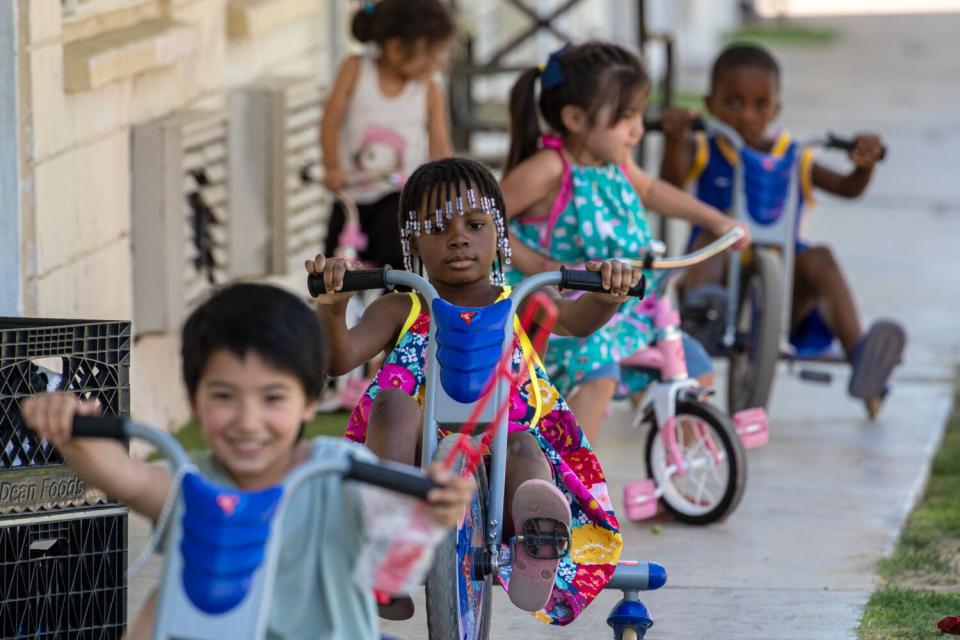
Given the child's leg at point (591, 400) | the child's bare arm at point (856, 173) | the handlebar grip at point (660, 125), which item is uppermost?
the handlebar grip at point (660, 125)

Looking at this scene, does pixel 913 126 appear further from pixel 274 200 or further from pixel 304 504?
pixel 304 504

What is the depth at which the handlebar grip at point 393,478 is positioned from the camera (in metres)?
2.80

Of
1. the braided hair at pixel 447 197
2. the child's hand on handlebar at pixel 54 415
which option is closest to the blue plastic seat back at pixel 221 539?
the child's hand on handlebar at pixel 54 415

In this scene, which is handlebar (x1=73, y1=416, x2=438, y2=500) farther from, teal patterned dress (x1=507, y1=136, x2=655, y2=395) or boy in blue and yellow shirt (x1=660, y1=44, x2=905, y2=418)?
boy in blue and yellow shirt (x1=660, y1=44, x2=905, y2=418)

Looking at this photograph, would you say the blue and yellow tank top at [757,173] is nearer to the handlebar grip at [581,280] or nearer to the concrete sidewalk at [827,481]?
the concrete sidewalk at [827,481]

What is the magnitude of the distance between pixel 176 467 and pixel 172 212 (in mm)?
3662

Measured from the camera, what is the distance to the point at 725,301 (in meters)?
6.68

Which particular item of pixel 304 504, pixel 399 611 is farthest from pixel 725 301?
pixel 304 504

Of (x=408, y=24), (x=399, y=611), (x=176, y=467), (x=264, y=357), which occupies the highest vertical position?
(x=408, y=24)

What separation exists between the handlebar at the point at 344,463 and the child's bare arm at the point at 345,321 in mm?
975

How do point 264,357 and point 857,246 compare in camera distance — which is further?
point 857,246

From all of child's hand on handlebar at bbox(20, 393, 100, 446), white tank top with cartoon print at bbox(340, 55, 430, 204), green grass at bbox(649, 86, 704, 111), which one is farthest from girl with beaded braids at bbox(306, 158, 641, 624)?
green grass at bbox(649, 86, 704, 111)

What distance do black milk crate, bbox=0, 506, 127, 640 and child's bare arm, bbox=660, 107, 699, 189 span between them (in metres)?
3.10

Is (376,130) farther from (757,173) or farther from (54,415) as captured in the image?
(54,415)
